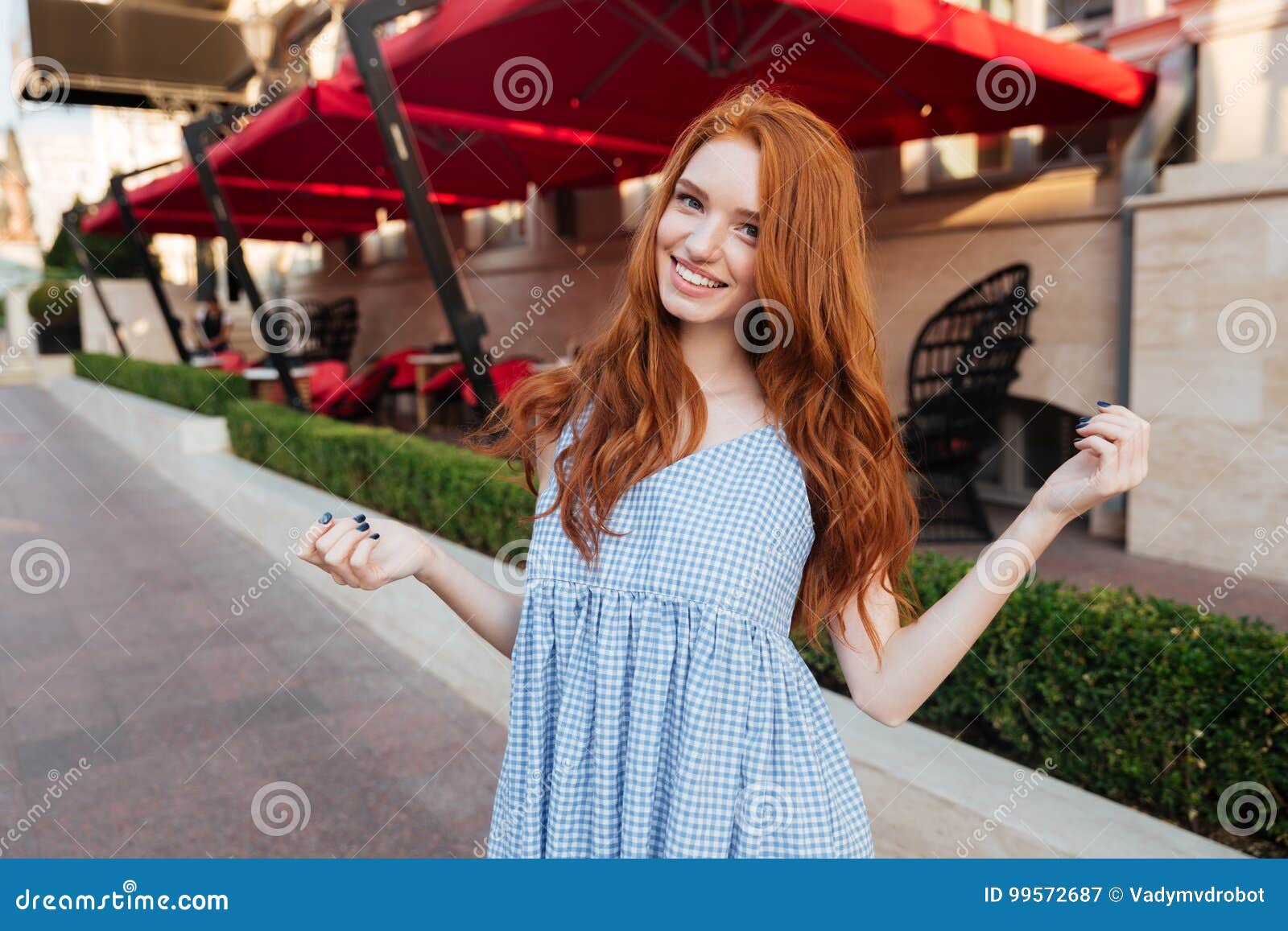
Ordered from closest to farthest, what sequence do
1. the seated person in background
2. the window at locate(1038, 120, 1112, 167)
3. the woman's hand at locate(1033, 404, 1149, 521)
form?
the woman's hand at locate(1033, 404, 1149, 521) → the window at locate(1038, 120, 1112, 167) → the seated person in background

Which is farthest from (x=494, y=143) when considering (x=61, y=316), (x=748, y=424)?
(x=61, y=316)

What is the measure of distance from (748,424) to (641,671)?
401 mm

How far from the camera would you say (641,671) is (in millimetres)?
1322

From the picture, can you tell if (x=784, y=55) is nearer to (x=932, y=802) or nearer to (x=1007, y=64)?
(x=1007, y=64)

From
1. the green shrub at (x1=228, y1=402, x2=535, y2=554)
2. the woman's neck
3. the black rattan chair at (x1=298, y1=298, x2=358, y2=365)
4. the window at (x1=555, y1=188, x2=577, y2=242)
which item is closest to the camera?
the woman's neck

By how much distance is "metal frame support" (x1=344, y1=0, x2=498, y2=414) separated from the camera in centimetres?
517

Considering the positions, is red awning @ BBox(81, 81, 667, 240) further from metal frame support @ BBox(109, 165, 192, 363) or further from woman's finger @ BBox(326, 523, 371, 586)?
woman's finger @ BBox(326, 523, 371, 586)

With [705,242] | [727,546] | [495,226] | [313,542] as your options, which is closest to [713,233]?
[705,242]

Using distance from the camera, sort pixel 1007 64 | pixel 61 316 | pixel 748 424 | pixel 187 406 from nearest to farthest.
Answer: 1. pixel 748 424
2. pixel 1007 64
3. pixel 187 406
4. pixel 61 316

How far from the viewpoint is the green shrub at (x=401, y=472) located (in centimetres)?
484

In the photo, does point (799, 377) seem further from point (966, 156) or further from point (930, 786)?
point (966, 156)

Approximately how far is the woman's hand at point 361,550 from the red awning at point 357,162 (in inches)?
231

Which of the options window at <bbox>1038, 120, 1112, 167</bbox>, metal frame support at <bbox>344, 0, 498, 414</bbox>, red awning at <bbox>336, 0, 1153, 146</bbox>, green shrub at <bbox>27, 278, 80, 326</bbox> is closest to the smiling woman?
red awning at <bbox>336, 0, 1153, 146</bbox>

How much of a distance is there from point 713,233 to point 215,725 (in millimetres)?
3424
